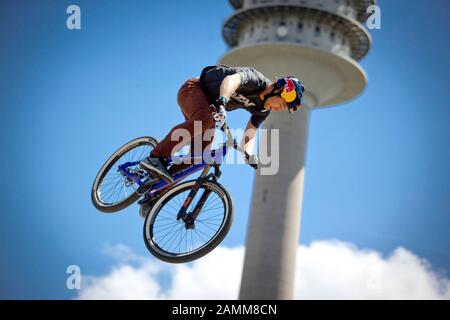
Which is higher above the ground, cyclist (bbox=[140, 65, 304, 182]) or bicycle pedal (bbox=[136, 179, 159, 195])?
cyclist (bbox=[140, 65, 304, 182])

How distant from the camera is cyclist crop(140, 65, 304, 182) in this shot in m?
12.1

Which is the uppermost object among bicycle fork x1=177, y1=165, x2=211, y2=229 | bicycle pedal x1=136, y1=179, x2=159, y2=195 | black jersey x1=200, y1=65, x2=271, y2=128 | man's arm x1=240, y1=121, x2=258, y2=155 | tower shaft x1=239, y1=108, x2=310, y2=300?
tower shaft x1=239, y1=108, x2=310, y2=300

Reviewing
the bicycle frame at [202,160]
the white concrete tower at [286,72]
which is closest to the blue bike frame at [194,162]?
the bicycle frame at [202,160]

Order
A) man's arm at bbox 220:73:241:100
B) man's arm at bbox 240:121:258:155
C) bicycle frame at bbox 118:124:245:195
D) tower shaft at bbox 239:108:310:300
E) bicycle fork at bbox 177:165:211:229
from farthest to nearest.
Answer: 1. tower shaft at bbox 239:108:310:300
2. man's arm at bbox 240:121:258:155
3. bicycle fork at bbox 177:165:211:229
4. bicycle frame at bbox 118:124:245:195
5. man's arm at bbox 220:73:241:100

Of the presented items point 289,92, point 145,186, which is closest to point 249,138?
point 289,92

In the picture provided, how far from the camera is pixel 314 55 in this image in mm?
64500

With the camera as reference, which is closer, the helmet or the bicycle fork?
the helmet

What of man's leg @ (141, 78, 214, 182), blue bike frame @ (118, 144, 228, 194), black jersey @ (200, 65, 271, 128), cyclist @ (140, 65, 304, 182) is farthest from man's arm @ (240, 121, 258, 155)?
man's leg @ (141, 78, 214, 182)

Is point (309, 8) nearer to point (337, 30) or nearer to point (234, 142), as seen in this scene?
point (337, 30)

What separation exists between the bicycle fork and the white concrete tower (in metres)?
51.1

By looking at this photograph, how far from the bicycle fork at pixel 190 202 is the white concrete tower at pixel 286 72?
5110 cm

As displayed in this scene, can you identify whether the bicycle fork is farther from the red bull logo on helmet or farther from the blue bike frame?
the red bull logo on helmet

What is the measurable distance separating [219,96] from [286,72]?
52835mm
